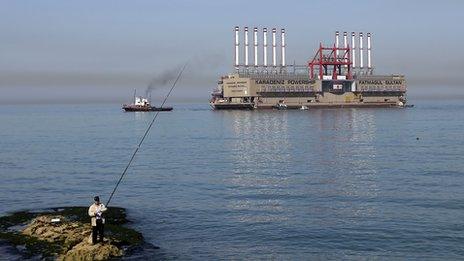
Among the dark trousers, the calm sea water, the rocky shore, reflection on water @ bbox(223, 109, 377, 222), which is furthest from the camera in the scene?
reflection on water @ bbox(223, 109, 377, 222)

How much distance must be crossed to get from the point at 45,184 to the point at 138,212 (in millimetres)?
15630

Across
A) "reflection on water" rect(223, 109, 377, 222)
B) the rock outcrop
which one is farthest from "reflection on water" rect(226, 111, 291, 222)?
the rock outcrop

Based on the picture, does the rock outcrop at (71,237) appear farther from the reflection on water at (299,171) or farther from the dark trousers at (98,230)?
the reflection on water at (299,171)

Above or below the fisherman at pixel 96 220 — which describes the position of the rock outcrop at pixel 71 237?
below

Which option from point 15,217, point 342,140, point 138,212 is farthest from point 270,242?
point 342,140

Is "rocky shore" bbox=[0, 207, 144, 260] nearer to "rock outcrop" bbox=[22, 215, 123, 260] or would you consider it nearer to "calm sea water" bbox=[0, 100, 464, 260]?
"rock outcrop" bbox=[22, 215, 123, 260]

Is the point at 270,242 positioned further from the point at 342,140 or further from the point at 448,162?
the point at 342,140

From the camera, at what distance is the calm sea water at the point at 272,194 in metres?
28.0

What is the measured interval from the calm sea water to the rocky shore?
62.5 inches

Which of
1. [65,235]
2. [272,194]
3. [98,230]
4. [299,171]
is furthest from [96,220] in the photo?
[299,171]

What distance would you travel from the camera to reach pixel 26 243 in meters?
28.0

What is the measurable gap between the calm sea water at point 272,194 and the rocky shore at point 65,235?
1.59 metres

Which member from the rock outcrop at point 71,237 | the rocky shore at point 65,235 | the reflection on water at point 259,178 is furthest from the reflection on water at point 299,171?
the rock outcrop at point 71,237

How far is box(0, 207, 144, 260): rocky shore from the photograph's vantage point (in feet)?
84.3
